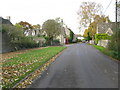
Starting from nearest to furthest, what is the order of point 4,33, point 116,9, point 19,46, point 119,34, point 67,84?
1. point 67,84
2. point 119,34
3. point 116,9
4. point 4,33
5. point 19,46

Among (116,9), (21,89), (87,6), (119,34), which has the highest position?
(87,6)

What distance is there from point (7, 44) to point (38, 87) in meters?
18.8

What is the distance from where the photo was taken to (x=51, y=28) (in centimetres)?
5059

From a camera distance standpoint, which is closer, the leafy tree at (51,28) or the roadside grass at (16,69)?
the roadside grass at (16,69)

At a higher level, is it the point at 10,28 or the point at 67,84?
the point at 10,28

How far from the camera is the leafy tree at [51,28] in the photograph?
50500 millimetres

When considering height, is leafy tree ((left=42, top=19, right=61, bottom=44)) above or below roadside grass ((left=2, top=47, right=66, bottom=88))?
above

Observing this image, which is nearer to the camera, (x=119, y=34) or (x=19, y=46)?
(x=119, y=34)

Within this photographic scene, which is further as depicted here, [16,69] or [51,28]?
[51,28]

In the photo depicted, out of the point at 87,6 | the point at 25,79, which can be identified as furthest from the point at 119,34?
the point at 87,6

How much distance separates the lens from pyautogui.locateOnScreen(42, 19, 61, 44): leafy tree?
1988 inches

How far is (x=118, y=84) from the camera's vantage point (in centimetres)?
605

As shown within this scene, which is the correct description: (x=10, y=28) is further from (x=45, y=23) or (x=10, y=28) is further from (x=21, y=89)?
(x=45, y=23)

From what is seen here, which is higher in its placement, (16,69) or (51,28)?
(51,28)
